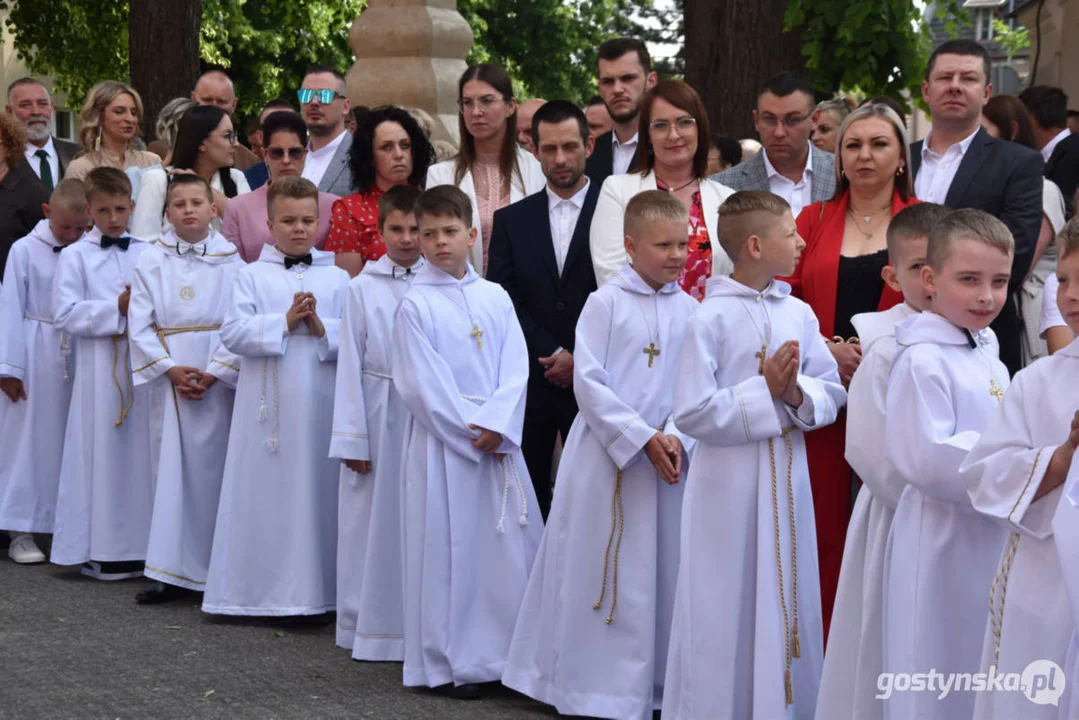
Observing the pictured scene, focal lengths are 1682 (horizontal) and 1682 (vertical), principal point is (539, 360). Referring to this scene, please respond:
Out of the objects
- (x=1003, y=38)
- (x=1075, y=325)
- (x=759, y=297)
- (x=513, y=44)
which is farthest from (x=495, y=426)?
(x=1003, y=38)

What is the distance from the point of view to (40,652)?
707 centimetres

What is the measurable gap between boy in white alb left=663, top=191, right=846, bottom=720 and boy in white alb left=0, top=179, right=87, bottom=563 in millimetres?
4823

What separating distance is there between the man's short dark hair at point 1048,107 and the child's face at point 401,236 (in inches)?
193

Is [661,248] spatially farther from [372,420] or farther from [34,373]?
[34,373]

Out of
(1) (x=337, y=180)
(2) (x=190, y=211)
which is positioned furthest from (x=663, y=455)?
(1) (x=337, y=180)

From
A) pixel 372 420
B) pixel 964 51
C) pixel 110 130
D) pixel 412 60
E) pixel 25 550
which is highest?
pixel 412 60

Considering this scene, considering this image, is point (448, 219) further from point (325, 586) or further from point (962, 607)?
point (962, 607)

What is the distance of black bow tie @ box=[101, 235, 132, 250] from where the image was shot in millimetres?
8953

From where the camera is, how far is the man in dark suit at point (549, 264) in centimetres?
729

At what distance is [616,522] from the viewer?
6242mm

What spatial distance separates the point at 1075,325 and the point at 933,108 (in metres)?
3.07

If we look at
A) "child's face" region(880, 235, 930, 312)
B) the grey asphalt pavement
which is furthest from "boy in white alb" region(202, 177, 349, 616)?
"child's face" region(880, 235, 930, 312)

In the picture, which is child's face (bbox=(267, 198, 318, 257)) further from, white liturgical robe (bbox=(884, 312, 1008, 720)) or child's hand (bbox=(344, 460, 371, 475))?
white liturgical robe (bbox=(884, 312, 1008, 720))

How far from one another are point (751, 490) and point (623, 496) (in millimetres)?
666
